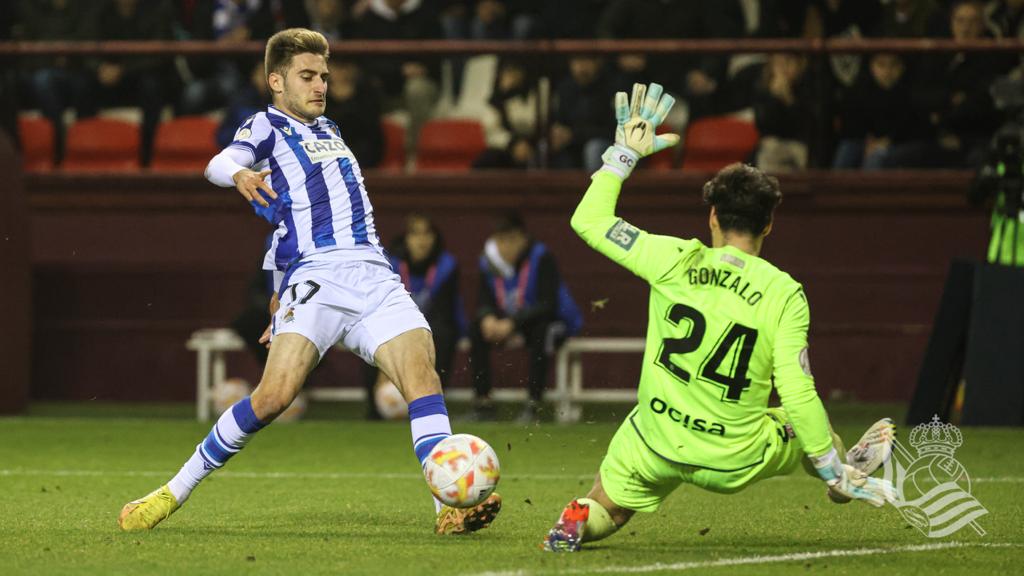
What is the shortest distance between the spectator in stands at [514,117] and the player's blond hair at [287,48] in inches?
287

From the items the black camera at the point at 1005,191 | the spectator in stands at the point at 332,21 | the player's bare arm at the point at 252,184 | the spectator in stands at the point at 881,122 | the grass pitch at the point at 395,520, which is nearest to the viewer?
the grass pitch at the point at 395,520

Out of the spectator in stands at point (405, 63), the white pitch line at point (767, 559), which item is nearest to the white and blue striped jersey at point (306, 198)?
the white pitch line at point (767, 559)

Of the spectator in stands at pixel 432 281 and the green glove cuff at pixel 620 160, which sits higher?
the green glove cuff at pixel 620 160

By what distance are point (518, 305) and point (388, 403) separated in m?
1.27

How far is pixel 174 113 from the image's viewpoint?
14.8 meters

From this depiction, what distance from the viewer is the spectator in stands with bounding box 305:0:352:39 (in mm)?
15094

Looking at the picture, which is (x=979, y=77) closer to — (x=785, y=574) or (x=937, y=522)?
(x=937, y=522)

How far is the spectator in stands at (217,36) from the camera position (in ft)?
47.8

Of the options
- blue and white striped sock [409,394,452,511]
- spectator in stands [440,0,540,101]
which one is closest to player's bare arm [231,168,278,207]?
blue and white striped sock [409,394,452,511]

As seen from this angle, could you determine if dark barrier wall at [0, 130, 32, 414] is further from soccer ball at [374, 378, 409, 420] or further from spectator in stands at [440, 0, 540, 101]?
spectator in stands at [440, 0, 540, 101]

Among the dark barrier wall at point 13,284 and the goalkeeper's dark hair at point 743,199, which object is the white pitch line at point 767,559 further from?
the dark barrier wall at point 13,284

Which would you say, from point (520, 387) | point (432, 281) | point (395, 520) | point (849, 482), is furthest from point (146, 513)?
point (520, 387)

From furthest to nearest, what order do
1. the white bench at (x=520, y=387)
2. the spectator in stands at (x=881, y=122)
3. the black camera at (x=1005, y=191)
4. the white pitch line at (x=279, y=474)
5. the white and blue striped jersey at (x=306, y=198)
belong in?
the spectator in stands at (x=881, y=122)
the white bench at (x=520, y=387)
the black camera at (x=1005, y=191)
the white pitch line at (x=279, y=474)
the white and blue striped jersey at (x=306, y=198)

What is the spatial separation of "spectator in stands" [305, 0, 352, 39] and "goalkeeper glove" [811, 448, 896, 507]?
33.3ft
